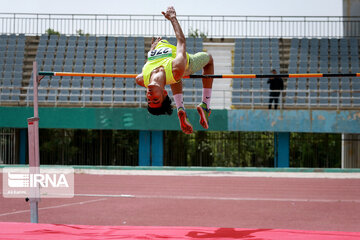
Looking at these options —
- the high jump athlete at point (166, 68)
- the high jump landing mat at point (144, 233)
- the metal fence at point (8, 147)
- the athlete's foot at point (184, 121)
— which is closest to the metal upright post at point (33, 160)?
the high jump landing mat at point (144, 233)

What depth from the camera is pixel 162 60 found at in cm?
486

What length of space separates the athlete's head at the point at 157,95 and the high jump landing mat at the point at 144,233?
4.07 ft

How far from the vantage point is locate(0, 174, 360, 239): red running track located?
7598 millimetres

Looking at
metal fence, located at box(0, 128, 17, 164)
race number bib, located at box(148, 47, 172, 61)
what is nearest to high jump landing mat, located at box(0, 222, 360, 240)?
race number bib, located at box(148, 47, 172, 61)

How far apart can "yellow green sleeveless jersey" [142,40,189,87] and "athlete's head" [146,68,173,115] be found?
67 millimetres

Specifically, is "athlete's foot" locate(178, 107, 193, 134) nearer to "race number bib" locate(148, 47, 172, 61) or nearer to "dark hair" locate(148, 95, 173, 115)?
"dark hair" locate(148, 95, 173, 115)

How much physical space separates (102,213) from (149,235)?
4006 millimetres

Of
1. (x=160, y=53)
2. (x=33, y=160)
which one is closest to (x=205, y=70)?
(x=160, y=53)

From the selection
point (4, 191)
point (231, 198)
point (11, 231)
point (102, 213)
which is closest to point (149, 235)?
point (11, 231)

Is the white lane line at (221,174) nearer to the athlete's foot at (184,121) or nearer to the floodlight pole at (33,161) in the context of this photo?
the floodlight pole at (33,161)

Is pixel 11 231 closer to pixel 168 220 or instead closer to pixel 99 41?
pixel 168 220

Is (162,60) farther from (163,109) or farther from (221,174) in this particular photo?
(221,174)

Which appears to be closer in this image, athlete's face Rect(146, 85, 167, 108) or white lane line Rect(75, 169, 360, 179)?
athlete's face Rect(146, 85, 167, 108)

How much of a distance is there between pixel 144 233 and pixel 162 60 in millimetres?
1799
